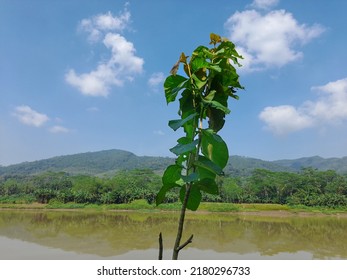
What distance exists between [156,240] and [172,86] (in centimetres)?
1284

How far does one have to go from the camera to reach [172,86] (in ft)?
2.50

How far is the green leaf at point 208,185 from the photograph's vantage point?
69cm

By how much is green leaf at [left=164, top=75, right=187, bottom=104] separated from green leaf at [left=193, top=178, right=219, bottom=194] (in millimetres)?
209

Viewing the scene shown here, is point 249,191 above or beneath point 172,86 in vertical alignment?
beneath

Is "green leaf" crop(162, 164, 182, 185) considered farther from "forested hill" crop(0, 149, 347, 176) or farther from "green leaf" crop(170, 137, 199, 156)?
"forested hill" crop(0, 149, 347, 176)

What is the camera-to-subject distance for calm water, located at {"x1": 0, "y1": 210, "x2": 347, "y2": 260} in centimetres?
1075

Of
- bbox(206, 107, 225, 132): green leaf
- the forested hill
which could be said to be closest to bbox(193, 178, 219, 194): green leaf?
bbox(206, 107, 225, 132): green leaf

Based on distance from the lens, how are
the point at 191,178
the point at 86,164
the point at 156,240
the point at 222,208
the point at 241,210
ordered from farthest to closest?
the point at 86,164, the point at 241,210, the point at 222,208, the point at 156,240, the point at 191,178

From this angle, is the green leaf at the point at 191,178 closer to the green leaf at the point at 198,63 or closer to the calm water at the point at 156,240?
the green leaf at the point at 198,63

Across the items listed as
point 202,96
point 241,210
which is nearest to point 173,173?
point 202,96

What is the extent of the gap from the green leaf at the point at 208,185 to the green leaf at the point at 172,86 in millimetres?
209

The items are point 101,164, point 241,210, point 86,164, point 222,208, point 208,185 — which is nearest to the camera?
point 208,185

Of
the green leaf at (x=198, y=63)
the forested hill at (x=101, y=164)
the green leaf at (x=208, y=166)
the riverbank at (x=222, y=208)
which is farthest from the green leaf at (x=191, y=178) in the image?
the forested hill at (x=101, y=164)

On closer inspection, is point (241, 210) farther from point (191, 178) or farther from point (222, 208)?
point (191, 178)
